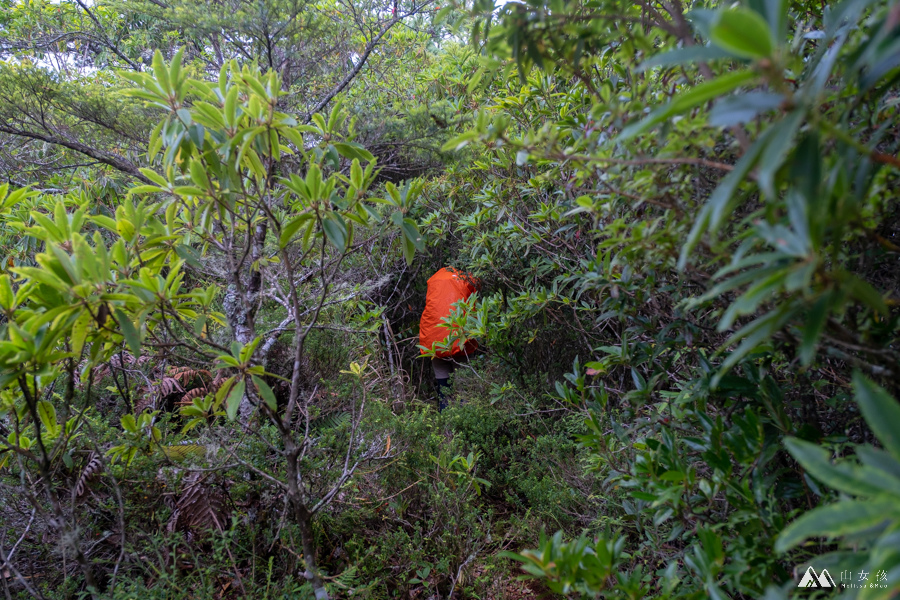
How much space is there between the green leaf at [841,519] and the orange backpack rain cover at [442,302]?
3.68 metres

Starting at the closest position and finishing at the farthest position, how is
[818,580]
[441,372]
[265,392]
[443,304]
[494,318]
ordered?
[818,580] → [265,392] → [494,318] → [443,304] → [441,372]

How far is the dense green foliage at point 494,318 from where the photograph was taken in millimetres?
668

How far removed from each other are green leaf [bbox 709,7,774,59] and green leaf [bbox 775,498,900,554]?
0.54 metres

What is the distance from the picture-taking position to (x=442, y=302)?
432 centimetres

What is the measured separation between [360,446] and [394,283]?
327 cm

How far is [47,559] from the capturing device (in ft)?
6.76

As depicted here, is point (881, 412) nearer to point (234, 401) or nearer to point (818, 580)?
point (818, 580)

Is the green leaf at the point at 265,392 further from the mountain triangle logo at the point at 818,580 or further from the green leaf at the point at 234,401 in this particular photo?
the mountain triangle logo at the point at 818,580

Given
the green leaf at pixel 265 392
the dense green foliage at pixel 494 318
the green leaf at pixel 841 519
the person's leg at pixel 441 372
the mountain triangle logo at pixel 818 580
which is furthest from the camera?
the person's leg at pixel 441 372

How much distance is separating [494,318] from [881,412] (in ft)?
9.51

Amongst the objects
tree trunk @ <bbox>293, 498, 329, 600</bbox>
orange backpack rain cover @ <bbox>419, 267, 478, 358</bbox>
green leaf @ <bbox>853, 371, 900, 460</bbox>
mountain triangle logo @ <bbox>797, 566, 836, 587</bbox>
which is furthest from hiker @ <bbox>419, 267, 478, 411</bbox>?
green leaf @ <bbox>853, 371, 900, 460</bbox>

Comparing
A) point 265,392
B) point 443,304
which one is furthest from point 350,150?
point 443,304

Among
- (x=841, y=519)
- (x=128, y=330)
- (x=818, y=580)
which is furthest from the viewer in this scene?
(x=128, y=330)

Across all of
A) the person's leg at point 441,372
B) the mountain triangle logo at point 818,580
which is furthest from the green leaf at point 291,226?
the person's leg at point 441,372
